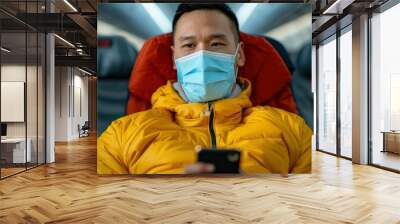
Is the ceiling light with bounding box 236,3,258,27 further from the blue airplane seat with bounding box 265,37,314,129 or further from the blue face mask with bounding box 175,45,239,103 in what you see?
the blue face mask with bounding box 175,45,239,103

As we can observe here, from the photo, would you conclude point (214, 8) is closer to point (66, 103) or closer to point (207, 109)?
point (207, 109)

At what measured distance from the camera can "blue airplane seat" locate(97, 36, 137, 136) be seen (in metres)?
3.96

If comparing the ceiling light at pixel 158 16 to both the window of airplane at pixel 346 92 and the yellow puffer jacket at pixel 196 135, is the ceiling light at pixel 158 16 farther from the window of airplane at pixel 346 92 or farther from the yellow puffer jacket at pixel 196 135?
the window of airplane at pixel 346 92

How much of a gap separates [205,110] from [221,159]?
1.73 m

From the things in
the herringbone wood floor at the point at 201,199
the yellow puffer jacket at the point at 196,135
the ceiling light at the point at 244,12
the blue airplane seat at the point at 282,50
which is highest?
the ceiling light at the point at 244,12

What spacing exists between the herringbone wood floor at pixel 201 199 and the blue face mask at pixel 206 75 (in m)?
0.62

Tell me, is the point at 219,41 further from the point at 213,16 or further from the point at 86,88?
the point at 86,88

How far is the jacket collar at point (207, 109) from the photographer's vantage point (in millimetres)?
2938

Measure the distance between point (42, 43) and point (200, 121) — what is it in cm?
428

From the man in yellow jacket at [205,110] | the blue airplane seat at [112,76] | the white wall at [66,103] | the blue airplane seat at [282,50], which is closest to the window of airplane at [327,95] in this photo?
the blue airplane seat at [282,50]

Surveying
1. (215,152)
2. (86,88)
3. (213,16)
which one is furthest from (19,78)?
(86,88)

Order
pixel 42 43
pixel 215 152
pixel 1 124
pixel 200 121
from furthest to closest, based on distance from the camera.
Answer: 1. pixel 42 43
2. pixel 1 124
3. pixel 200 121
4. pixel 215 152

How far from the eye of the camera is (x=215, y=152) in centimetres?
123

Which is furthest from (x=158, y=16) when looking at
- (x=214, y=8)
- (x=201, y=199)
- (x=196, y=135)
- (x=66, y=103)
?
(x=66, y=103)
